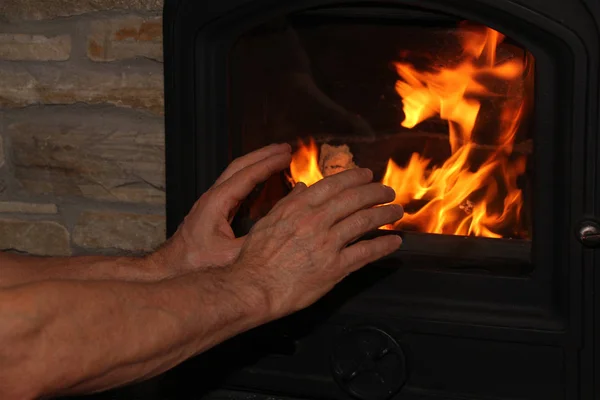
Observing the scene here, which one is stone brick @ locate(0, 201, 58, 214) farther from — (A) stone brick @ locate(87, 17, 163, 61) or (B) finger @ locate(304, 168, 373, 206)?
(B) finger @ locate(304, 168, 373, 206)

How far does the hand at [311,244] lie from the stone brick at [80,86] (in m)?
0.61

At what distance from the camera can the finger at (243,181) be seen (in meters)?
1.73

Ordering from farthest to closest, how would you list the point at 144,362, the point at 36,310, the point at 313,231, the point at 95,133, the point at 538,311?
the point at 95,133 < the point at 538,311 < the point at 313,231 < the point at 144,362 < the point at 36,310

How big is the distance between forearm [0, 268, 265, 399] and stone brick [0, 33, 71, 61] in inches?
31.4

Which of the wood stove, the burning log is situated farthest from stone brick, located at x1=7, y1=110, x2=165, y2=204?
the burning log

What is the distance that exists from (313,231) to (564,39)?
57cm

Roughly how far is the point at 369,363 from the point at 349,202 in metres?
0.51

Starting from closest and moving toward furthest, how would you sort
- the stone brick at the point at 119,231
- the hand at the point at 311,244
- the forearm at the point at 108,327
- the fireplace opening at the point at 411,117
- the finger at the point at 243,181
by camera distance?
the forearm at the point at 108,327 → the hand at the point at 311,244 → the finger at the point at 243,181 → the fireplace opening at the point at 411,117 → the stone brick at the point at 119,231

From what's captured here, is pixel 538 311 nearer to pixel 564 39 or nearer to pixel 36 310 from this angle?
pixel 564 39

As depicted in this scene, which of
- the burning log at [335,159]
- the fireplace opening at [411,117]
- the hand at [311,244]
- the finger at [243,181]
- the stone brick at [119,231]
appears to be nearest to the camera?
the hand at [311,244]

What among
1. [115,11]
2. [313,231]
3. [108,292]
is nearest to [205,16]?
[115,11]

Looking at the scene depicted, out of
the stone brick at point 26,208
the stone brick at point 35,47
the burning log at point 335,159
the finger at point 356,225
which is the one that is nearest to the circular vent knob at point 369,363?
the burning log at point 335,159

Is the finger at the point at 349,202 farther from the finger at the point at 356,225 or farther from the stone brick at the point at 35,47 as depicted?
the stone brick at the point at 35,47

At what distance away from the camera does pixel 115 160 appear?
2146 mm
